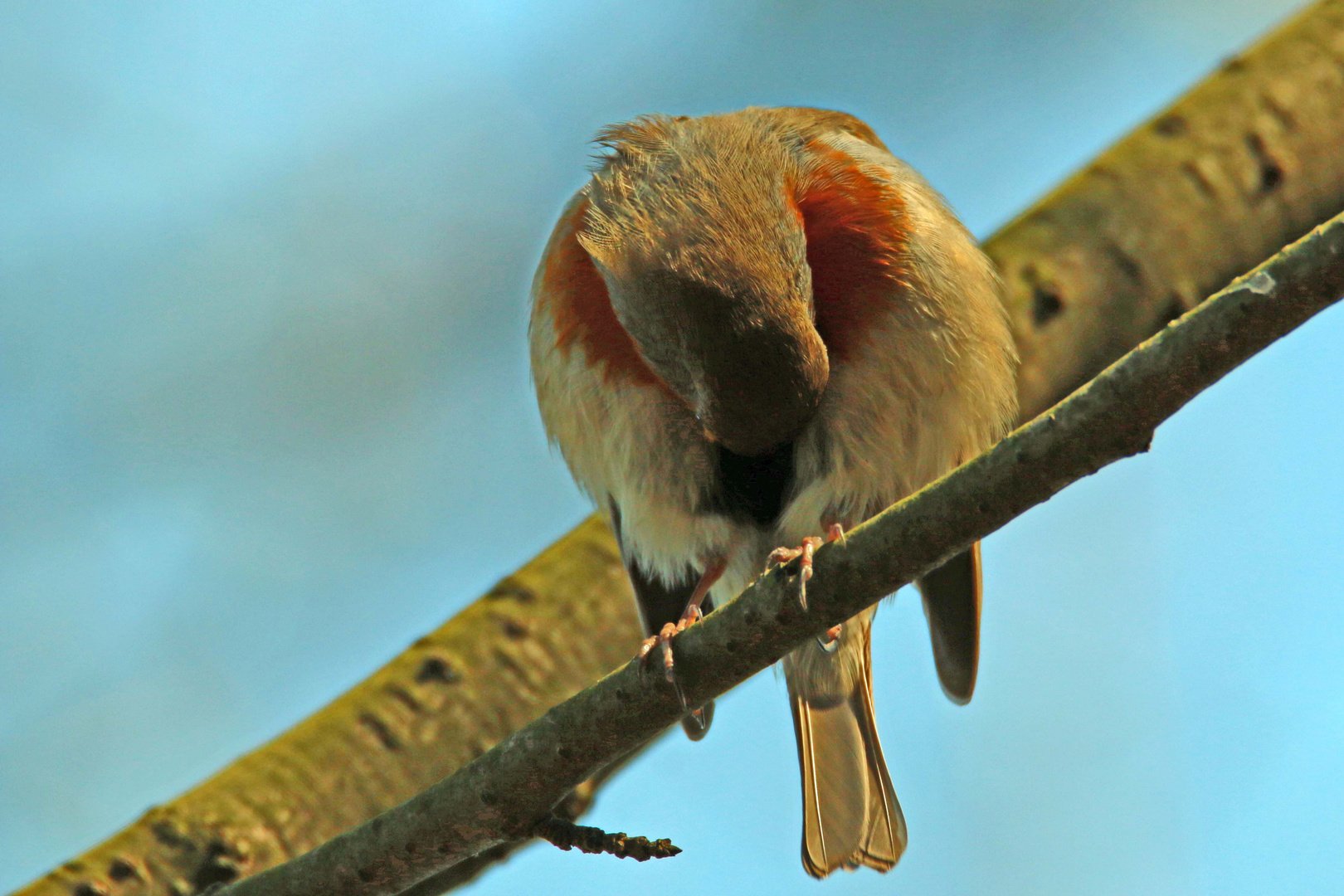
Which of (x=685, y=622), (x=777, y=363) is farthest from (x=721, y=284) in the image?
(x=685, y=622)

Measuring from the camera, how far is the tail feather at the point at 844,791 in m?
4.87

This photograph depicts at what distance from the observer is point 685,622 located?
4.27 m

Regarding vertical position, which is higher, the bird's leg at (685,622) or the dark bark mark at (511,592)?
the dark bark mark at (511,592)

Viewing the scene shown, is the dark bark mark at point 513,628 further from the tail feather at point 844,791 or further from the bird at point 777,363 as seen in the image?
the tail feather at point 844,791

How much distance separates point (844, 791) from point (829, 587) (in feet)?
6.95

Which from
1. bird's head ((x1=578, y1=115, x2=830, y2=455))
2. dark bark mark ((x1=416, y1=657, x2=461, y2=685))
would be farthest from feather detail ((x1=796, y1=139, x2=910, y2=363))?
dark bark mark ((x1=416, y1=657, x2=461, y2=685))

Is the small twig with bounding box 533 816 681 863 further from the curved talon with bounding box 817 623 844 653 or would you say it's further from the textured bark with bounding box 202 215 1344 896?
the curved talon with bounding box 817 623 844 653

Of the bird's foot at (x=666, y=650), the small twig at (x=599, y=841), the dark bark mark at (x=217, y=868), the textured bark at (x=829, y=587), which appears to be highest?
the dark bark mark at (x=217, y=868)

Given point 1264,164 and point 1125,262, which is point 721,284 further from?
point 1264,164

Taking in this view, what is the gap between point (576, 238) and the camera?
4.40 m

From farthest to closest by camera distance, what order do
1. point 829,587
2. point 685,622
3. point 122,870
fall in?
point 122,870 < point 685,622 < point 829,587

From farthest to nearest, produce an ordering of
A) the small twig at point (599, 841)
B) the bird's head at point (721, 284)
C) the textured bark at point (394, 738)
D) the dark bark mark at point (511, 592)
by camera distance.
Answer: the dark bark mark at point (511, 592) < the textured bark at point (394, 738) < the bird's head at point (721, 284) < the small twig at point (599, 841)

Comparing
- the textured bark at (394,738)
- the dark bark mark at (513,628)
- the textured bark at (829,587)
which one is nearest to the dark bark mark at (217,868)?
the textured bark at (394,738)

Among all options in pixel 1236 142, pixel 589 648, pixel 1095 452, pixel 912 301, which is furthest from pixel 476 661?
pixel 1236 142
